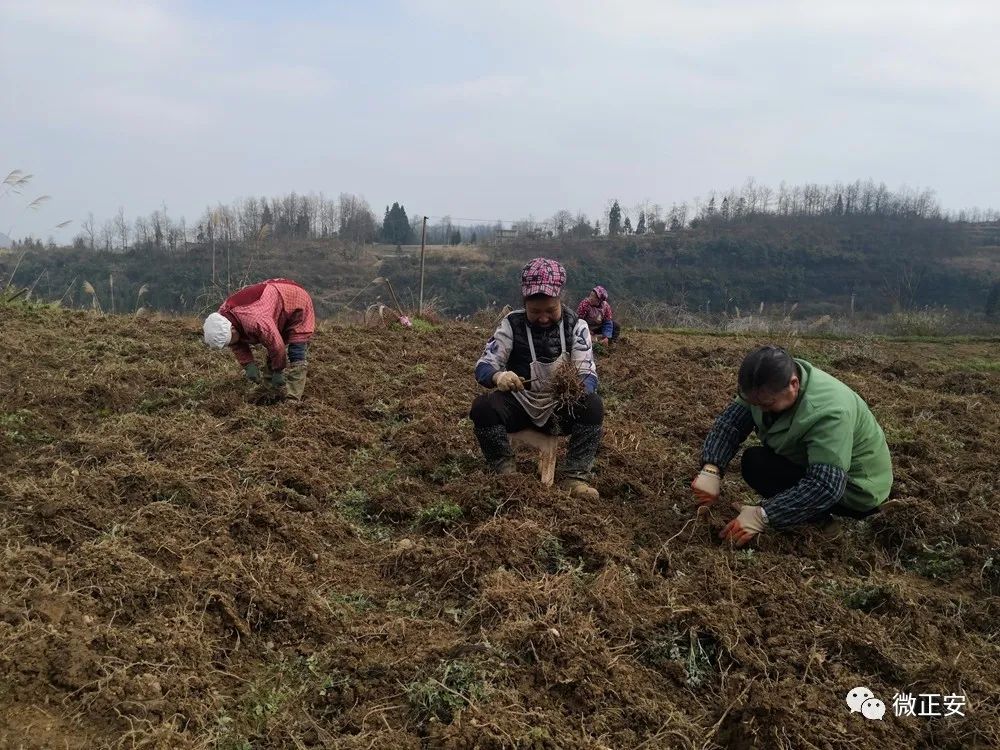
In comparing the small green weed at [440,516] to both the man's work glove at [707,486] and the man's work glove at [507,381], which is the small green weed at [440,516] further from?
the man's work glove at [707,486]

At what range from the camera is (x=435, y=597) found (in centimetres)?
233

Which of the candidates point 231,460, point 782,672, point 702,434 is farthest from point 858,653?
point 231,460

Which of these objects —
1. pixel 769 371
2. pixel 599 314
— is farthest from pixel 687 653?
pixel 599 314

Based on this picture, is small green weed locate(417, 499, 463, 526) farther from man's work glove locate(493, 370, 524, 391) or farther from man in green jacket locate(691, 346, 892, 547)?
man in green jacket locate(691, 346, 892, 547)

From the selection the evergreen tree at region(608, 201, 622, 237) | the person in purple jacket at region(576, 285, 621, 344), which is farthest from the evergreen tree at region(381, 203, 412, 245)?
the person in purple jacket at region(576, 285, 621, 344)

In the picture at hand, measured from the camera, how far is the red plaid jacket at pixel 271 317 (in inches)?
171

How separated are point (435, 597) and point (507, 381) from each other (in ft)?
3.90

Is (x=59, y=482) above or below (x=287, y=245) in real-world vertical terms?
below

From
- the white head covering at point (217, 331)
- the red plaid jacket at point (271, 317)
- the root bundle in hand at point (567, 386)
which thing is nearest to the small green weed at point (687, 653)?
the root bundle in hand at point (567, 386)

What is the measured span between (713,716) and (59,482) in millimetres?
2831

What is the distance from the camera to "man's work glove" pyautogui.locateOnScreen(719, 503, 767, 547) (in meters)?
2.56

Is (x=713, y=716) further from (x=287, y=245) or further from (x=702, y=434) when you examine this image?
(x=287, y=245)

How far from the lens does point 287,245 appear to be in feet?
141

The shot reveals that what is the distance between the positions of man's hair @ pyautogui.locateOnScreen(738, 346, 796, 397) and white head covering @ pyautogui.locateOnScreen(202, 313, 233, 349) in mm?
3142
